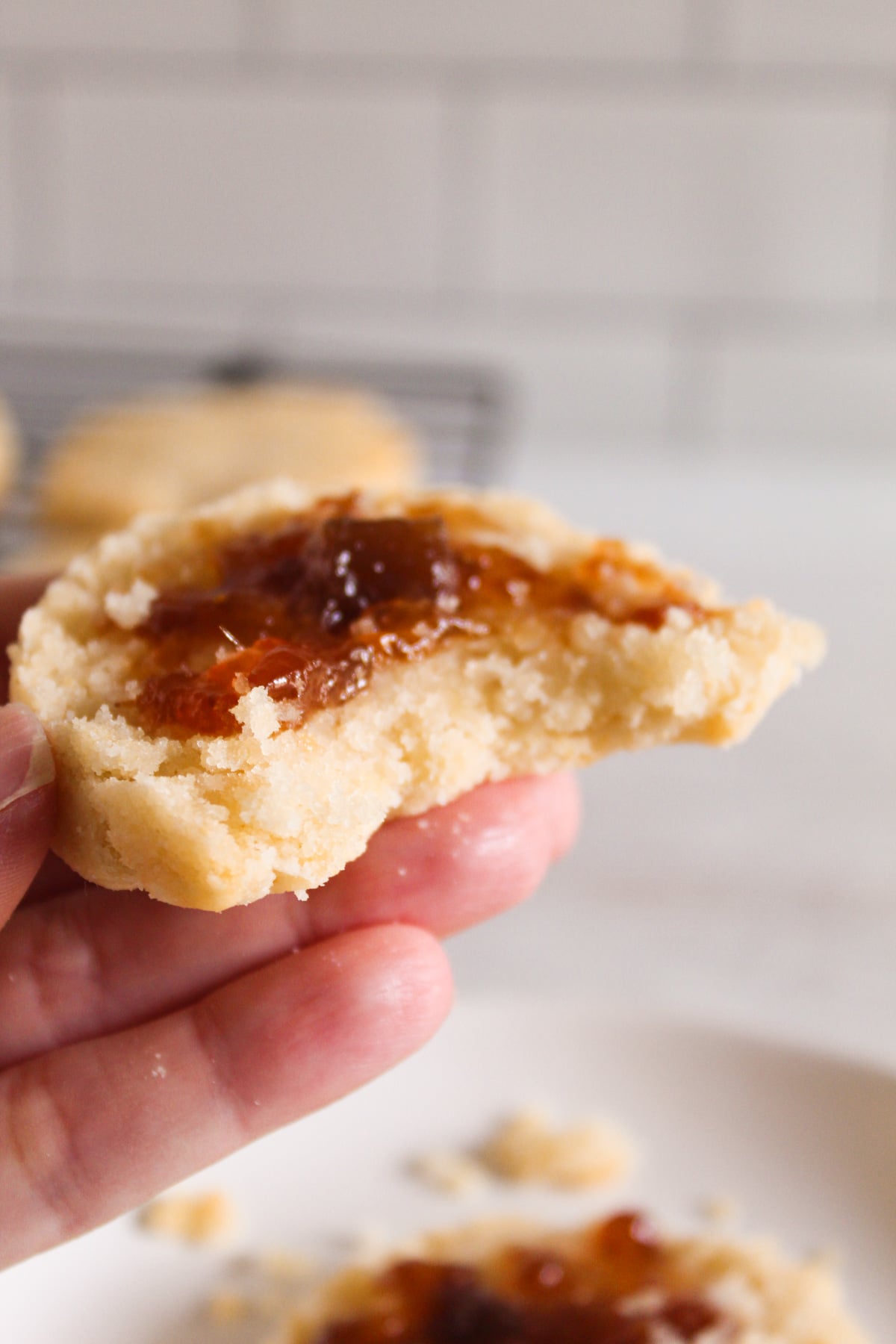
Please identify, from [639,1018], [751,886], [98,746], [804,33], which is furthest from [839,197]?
[98,746]

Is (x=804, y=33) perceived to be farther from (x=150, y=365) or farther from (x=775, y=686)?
(x=775, y=686)

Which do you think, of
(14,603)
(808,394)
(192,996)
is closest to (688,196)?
(808,394)

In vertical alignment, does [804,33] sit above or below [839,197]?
above

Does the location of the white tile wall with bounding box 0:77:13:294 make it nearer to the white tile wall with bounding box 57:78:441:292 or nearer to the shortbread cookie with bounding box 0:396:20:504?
the white tile wall with bounding box 57:78:441:292

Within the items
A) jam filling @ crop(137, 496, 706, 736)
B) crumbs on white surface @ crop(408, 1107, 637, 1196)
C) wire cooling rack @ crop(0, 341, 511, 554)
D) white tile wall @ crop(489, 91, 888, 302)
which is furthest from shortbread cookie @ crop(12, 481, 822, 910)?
white tile wall @ crop(489, 91, 888, 302)

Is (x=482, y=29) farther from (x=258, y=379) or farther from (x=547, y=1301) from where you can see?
(x=547, y=1301)
